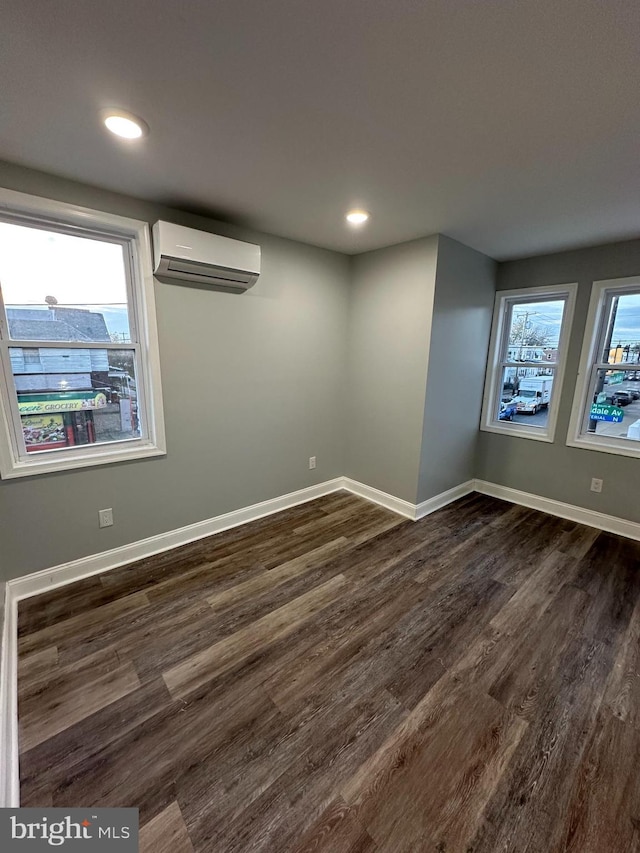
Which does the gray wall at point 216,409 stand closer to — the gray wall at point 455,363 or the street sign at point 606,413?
the gray wall at point 455,363

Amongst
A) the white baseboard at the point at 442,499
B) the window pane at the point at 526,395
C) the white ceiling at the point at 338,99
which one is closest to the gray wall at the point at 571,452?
the window pane at the point at 526,395

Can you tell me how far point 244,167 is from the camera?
1.82 meters

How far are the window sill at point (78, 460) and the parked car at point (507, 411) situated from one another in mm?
3364

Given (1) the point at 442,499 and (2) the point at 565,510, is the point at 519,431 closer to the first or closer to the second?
(2) the point at 565,510

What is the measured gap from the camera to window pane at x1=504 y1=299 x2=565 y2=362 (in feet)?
10.9

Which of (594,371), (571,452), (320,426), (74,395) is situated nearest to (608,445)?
(571,452)

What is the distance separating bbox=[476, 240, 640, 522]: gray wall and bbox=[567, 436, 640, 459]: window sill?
0.04 m

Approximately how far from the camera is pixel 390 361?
10.7 feet

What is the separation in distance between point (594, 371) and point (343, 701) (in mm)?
3301

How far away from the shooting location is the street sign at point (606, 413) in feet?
10.1

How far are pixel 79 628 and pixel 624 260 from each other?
4600 mm

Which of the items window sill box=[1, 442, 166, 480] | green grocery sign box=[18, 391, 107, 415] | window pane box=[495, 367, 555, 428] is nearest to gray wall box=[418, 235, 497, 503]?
window pane box=[495, 367, 555, 428]

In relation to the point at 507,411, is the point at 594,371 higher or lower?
higher

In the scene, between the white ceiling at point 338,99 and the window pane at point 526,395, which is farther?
the window pane at point 526,395
